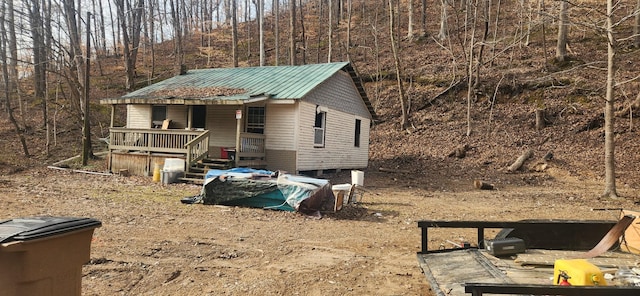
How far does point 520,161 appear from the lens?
55.0ft

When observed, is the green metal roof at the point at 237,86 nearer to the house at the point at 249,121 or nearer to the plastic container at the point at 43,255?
the house at the point at 249,121

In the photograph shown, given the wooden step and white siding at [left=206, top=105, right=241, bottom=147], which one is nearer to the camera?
the wooden step

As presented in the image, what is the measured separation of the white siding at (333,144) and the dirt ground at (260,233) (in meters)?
3.78

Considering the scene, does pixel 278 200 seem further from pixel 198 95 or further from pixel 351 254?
pixel 198 95

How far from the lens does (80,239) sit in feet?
8.72

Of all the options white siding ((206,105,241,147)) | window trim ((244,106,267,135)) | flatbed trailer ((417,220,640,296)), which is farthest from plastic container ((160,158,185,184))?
flatbed trailer ((417,220,640,296))

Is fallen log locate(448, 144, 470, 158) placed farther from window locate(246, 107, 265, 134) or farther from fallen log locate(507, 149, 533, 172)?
window locate(246, 107, 265, 134)

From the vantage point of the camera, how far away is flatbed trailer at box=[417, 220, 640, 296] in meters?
2.26

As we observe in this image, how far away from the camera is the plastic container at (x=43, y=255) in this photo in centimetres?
224

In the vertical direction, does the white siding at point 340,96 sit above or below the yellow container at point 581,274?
above

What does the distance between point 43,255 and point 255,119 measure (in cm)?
1458

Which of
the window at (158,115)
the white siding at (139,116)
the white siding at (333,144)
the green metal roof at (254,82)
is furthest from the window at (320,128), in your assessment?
the white siding at (139,116)

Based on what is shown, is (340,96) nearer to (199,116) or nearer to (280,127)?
(280,127)

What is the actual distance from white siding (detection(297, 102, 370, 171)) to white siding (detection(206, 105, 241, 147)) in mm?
2979
